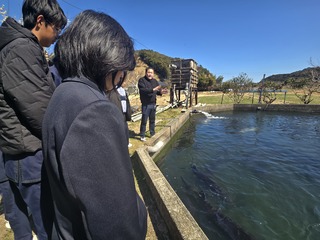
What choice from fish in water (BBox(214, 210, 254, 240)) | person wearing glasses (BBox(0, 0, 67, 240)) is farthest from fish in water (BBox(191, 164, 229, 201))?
person wearing glasses (BBox(0, 0, 67, 240))

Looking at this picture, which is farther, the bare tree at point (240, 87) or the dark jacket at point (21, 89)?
the bare tree at point (240, 87)

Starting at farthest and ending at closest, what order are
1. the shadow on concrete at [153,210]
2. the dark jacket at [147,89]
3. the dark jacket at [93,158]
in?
the dark jacket at [147,89], the shadow on concrete at [153,210], the dark jacket at [93,158]

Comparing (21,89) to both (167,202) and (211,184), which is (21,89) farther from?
(211,184)

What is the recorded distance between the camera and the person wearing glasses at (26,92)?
4.58 feet

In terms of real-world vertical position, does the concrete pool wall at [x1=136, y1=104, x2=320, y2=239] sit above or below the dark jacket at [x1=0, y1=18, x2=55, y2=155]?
below

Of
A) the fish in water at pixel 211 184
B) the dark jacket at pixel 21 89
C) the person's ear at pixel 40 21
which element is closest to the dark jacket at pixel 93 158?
the dark jacket at pixel 21 89

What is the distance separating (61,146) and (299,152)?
8678mm

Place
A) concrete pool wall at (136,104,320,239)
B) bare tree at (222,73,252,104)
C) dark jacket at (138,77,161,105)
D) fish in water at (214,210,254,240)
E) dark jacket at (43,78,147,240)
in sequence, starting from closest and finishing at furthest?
dark jacket at (43,78,147,240) → concrete pool wall at (136,104,320,239) → fish in water at (214,210,254,240) → dark jacket at (138,77,161,105) → bare tree at (222,73,252,104)

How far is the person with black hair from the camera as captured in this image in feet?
2.55

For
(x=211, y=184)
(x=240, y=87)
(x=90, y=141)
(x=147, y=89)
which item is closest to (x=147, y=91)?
(x=147, y=89)

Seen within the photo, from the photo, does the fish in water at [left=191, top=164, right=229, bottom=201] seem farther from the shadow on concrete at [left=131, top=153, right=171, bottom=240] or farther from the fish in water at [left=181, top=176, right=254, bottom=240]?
the shadow on concrete at [left=131, top=153, right=171, bottom=240]

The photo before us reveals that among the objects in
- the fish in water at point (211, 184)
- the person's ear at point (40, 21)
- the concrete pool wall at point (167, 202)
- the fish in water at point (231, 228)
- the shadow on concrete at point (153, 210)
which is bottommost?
the fish in water at point (231, 228)

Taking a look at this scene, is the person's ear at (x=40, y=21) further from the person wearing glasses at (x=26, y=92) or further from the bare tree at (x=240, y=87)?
the bare tree at (x=240, y=87)

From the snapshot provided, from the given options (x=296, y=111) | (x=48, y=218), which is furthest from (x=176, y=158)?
(x=296, y=111)
